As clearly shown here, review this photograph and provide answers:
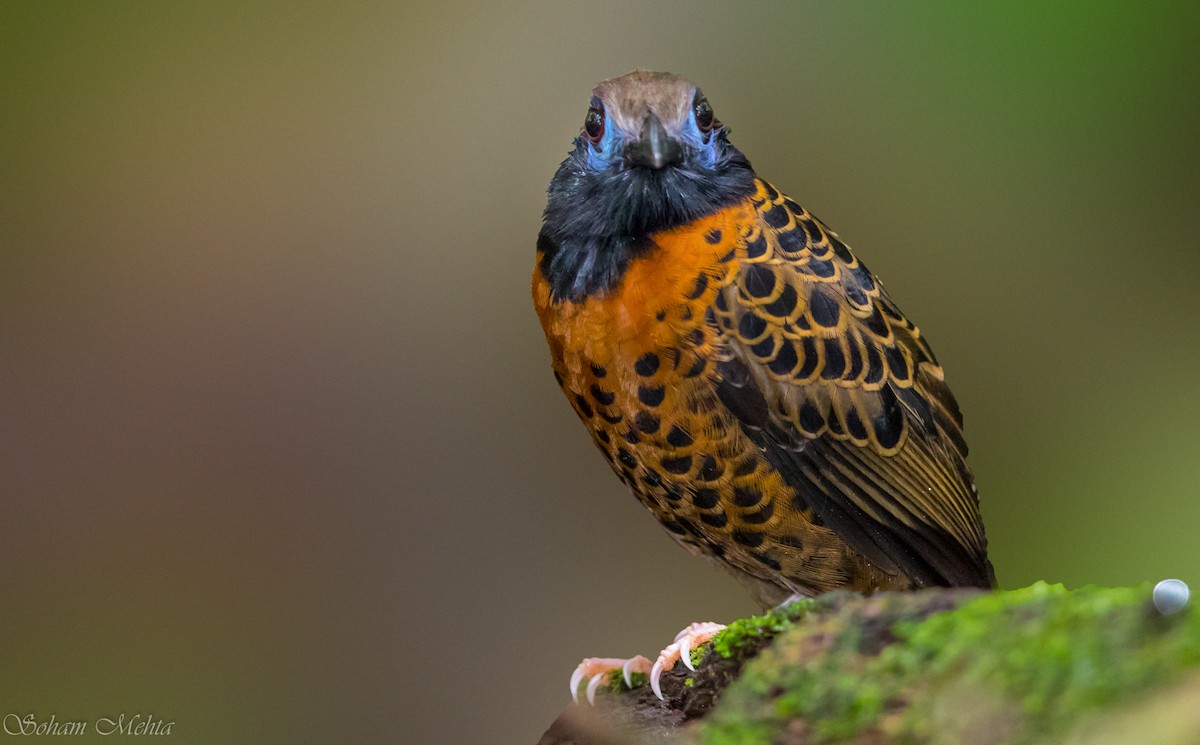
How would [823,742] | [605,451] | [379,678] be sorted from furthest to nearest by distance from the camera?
1. [379,678]
2. [605,451]
3. [823,742]

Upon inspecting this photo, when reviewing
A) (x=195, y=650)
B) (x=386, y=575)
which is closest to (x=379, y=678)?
(x=386, y=575)

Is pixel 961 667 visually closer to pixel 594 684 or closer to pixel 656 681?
pixel 656 681

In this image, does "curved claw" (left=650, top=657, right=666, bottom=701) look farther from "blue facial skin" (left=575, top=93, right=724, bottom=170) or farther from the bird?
"blue facial skin" (left=575, top=93, right=724, bottom=170)

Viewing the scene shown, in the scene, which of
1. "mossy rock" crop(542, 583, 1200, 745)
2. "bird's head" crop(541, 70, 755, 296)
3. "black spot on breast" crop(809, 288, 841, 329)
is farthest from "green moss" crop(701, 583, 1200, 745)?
"bird's head" crop(541, 70, 755, 296)

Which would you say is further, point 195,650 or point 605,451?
point 195,650

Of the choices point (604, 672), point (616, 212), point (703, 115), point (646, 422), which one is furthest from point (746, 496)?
point (703, 115)

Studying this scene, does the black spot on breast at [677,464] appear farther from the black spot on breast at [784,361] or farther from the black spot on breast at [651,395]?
the black spot on breast at [784,361]

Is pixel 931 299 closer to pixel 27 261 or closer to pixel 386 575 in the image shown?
pixel 386 575
